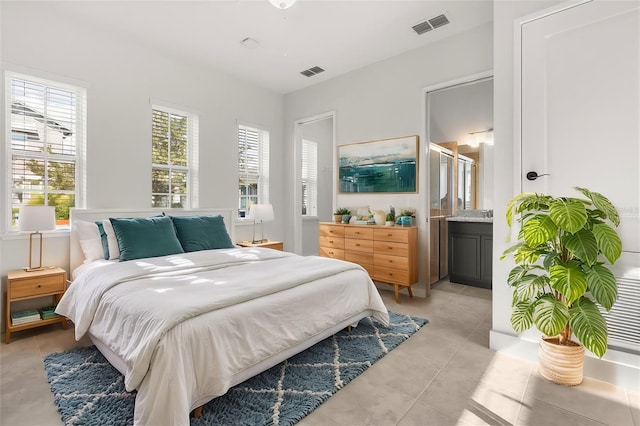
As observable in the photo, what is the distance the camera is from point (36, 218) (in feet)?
9.11

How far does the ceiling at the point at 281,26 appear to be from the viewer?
3.11m

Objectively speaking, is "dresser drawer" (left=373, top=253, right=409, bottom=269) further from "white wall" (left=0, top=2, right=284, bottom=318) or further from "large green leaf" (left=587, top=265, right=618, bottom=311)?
"white wall" (left=0, top=2, right=284, bottom=318)

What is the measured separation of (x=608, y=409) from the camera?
1.81 meters

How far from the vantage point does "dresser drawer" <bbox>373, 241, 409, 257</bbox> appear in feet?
12.2

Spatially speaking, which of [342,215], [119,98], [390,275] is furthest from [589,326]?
[119,98]

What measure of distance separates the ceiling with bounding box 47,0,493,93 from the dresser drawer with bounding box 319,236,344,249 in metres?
2.43

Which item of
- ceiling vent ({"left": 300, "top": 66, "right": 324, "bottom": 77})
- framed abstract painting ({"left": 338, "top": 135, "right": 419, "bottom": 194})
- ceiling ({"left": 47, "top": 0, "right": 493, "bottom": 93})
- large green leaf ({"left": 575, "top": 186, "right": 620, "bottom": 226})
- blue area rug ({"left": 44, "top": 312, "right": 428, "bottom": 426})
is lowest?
blue area rug ({"left": 44, "top": 312, "right": 428, "bottom": 426})

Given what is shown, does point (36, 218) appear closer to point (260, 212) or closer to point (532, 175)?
point (260, 212)

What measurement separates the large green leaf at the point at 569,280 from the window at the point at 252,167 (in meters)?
4.08

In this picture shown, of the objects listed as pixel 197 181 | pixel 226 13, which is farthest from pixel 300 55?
pixel 197 181

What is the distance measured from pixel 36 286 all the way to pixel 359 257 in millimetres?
3288

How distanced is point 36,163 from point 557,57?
4712mm

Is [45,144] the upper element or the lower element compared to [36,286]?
upper

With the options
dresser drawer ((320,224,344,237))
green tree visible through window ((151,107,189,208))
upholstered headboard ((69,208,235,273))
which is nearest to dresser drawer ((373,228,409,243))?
dresser drawer ((320,224,344,237))
